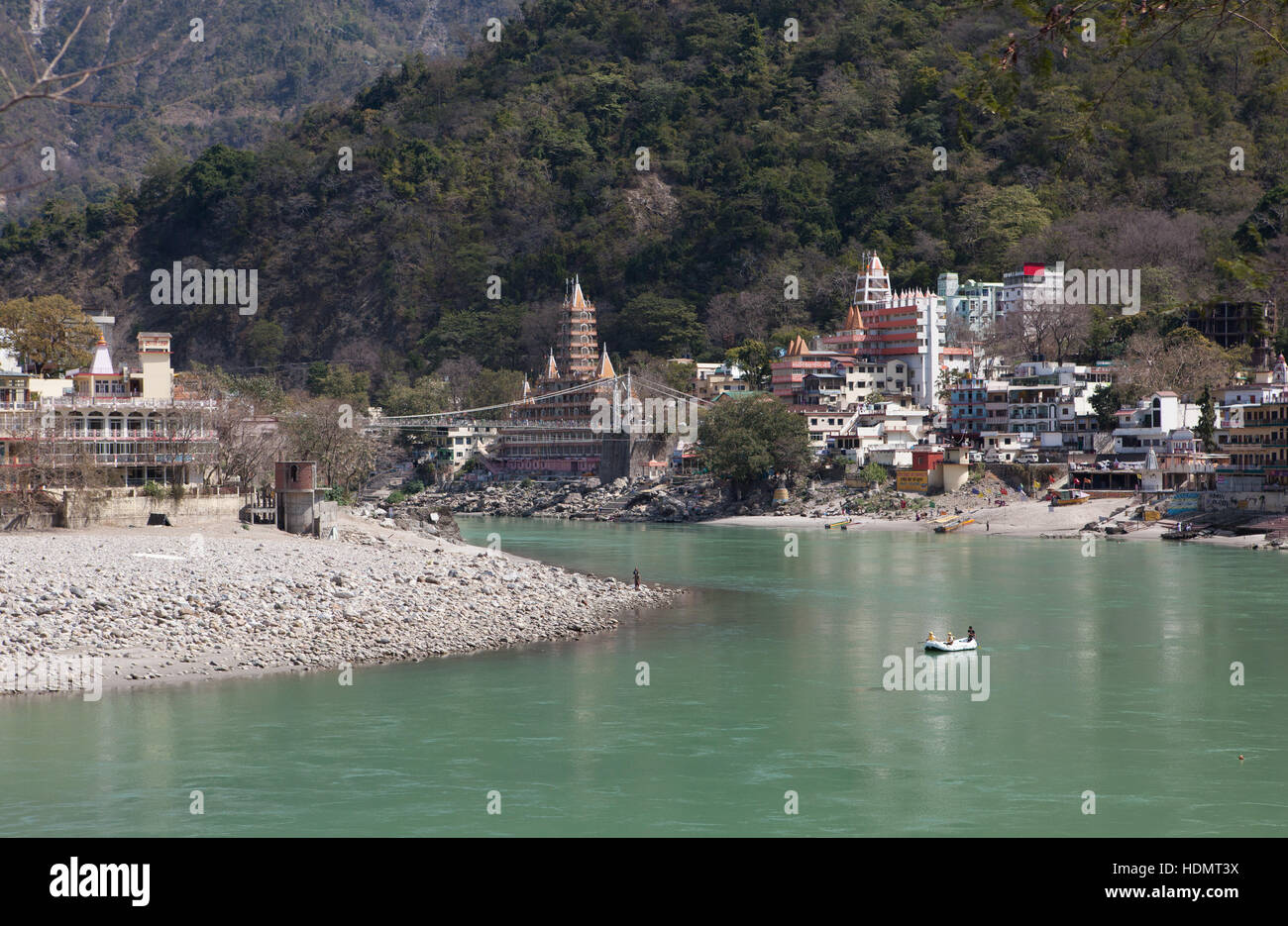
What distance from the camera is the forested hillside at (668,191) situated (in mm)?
85938

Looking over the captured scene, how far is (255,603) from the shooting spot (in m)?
23.5

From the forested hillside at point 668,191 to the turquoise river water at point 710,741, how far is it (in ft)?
164

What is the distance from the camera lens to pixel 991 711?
776 inches

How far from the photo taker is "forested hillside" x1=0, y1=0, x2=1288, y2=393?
282ft

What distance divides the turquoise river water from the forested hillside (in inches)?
1968

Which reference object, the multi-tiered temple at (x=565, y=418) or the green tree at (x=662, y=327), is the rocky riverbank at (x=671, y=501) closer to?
the multi-tiered temple at (x=565, y=418)

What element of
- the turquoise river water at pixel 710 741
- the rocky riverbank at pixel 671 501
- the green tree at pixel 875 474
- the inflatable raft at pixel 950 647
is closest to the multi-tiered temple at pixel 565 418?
the rocky riverbank at pixel 671 501

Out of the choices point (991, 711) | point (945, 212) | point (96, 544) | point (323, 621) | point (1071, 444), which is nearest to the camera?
point (991, 711)

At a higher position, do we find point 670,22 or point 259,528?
point 670,22

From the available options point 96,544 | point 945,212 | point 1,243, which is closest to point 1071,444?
point 945,212

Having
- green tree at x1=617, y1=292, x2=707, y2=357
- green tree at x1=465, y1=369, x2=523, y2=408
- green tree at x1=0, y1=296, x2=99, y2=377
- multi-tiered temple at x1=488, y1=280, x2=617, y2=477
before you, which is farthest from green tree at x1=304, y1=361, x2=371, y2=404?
green tree at x1=0, y1=296, x2=99, y2=377
